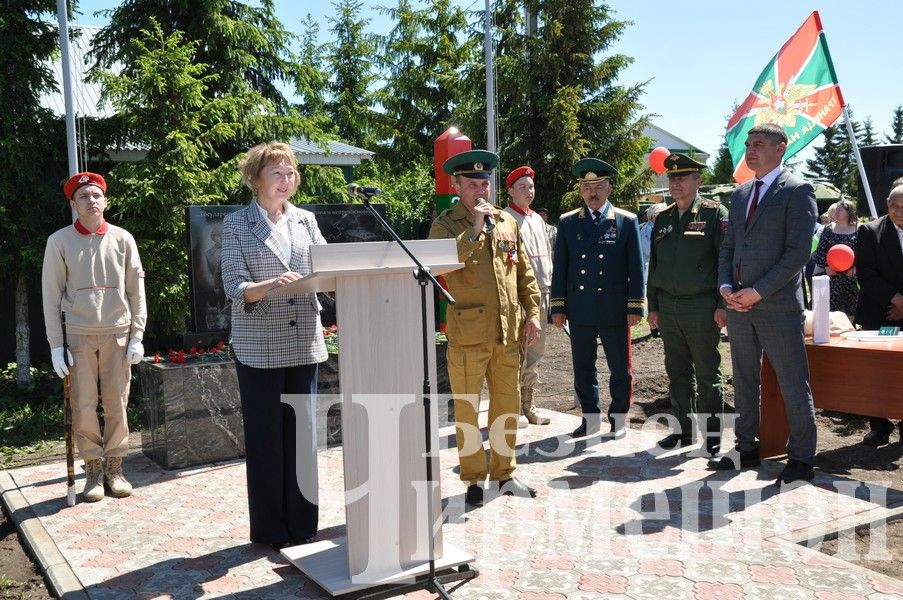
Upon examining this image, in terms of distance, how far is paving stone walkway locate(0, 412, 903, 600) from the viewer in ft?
13.0

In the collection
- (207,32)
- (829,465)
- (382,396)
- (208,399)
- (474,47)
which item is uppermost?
(474,47)

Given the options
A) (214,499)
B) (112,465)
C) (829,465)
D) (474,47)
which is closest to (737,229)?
(829,465)

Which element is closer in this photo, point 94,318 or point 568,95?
point 94,318

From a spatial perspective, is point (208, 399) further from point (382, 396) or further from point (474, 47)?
point (474, 47)

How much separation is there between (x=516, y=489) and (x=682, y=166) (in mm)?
2611

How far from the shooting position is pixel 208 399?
6.55 meters

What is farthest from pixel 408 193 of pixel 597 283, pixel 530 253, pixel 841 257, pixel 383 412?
pixel 383 412

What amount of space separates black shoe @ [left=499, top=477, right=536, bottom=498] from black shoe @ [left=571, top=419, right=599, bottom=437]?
165 cm

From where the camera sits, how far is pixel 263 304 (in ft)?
14.2

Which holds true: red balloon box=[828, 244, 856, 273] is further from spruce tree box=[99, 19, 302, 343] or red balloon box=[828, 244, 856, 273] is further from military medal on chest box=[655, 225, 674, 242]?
spruce tree box=[99, 19, 302, 343]

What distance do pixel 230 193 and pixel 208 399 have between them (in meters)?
5.12

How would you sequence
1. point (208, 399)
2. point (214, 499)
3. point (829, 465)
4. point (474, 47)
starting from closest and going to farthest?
1. point (214, 499)
2. point (829, 465)
3. point (208, 399)
4. point (474, 47)

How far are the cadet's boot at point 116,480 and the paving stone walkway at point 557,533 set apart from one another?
0.09 metres

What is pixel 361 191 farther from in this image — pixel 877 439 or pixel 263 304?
pixel 877 439
